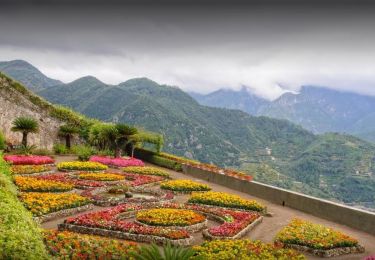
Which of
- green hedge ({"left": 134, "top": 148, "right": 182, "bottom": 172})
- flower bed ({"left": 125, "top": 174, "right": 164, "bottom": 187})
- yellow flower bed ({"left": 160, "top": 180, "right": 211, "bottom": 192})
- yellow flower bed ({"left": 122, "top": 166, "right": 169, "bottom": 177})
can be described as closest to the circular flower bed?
yellow flower bed ({"left": 122, "top": 166, "right": 169, "bottom": 177})

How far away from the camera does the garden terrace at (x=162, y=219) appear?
56.9 feet

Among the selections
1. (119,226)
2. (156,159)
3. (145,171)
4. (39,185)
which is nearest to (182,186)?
(145,171)

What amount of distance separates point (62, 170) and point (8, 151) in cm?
1143

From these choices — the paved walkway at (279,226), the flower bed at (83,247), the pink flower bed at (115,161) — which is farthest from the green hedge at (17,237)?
the pink flower bed at (115,161)

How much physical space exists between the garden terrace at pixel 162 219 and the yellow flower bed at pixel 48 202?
0.05 meters

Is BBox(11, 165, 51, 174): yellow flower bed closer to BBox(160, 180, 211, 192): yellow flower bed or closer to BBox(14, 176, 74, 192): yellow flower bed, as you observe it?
BBox(14, 176, 74, 192): yellow flower bed

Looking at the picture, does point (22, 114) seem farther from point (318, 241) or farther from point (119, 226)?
point (318, 241)

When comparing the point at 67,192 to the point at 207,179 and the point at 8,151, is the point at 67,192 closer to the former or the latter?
the point at 207,179

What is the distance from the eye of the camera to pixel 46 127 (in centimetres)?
5034

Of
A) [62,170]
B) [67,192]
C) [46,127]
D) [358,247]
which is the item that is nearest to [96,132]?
[46,127]

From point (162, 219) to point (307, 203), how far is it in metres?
9.77

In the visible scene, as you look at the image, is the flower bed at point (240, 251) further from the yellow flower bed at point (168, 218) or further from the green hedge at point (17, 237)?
the green hedge at point (17, 237)

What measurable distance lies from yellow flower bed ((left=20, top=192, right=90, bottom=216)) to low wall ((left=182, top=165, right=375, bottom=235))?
38.2 ft

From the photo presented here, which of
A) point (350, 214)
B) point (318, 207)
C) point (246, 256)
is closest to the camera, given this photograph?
point (246, 256)
